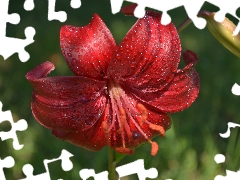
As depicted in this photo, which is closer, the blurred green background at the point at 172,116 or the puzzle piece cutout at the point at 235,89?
the puzzle piece cutout at the point at 235,89

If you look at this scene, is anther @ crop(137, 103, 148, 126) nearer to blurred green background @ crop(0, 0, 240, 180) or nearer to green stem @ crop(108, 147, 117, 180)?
green stem @ crop(108, 147, 117, 180)

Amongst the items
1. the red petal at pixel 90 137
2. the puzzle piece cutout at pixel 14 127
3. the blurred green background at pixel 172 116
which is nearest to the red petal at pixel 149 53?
the red petal at pixel 90 137

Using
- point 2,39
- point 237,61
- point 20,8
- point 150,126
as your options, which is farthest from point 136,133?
point 20,8

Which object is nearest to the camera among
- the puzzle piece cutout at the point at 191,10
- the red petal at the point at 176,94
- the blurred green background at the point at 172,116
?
the puzzle piece cutout at the point at 191,10

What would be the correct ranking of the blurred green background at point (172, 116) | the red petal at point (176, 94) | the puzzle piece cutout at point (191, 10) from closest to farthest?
the puzzle piece cutout at point (191, 10), the red petal at point (176, 94), the blurred green background at point (172, 116)

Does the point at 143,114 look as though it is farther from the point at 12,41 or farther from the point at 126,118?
the point at 12,41

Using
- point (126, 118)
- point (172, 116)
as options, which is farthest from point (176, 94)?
point (172, 116)

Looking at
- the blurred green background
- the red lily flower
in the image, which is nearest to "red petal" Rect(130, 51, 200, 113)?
the red lily flower

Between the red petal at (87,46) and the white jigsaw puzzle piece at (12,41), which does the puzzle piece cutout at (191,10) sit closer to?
the red petal at (87,46)
